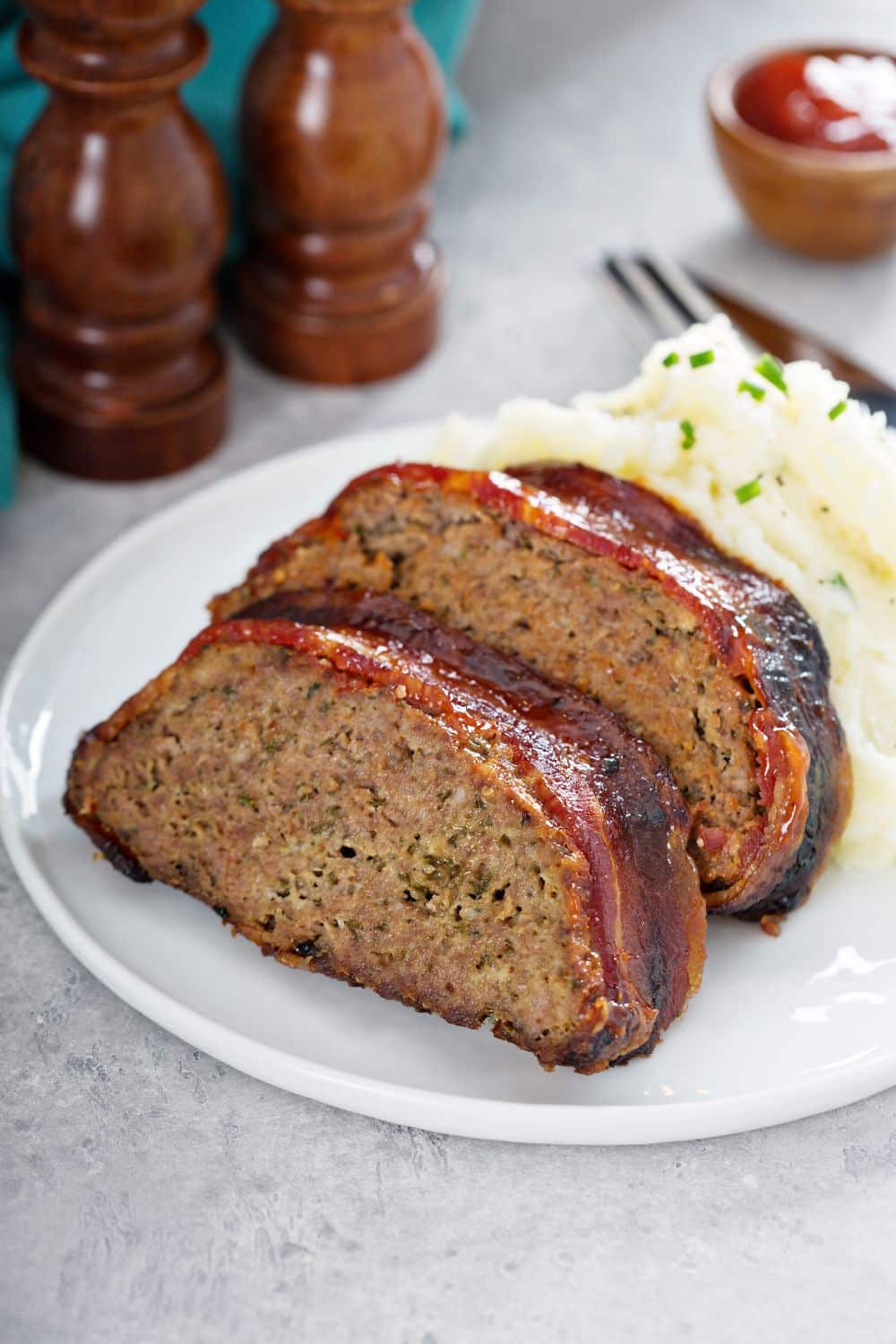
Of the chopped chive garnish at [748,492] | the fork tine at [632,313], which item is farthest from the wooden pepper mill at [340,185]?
the chopped chive garnish at [748,492]

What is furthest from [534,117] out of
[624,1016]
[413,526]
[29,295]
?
[624,1016]

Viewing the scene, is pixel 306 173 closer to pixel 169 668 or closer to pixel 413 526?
pixel 413 526

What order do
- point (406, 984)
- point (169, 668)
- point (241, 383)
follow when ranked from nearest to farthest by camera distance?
1. point (406, 984)
2. point (169, 668)
3. point (241, 383)

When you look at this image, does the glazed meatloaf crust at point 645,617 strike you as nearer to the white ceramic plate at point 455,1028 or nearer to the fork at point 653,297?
the white ceramic plate at point 455,1028

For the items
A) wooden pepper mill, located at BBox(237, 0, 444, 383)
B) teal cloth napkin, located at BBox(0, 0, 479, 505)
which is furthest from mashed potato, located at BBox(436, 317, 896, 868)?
teal cloth napkin, located at BBox(0, 0, 479, 505)

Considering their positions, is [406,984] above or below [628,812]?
below

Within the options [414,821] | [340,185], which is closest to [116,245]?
[340,185]
